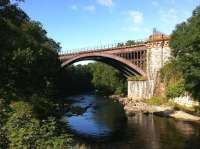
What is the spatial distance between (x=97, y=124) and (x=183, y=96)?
17.7m

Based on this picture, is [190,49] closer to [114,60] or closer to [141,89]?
[141,89]

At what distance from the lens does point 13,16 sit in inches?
1129

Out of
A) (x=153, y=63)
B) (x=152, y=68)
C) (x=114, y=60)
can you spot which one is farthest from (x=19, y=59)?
(x=114, y=60)

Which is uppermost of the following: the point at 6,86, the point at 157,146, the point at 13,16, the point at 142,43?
the point at 142,43

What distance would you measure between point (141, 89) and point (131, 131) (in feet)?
111

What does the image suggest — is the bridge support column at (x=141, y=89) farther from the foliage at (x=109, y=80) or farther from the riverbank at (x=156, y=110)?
the foliage at (x=109, y=80)

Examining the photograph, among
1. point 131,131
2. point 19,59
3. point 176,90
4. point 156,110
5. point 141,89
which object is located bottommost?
point 131,131

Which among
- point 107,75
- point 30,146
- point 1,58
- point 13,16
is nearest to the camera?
point 30,146

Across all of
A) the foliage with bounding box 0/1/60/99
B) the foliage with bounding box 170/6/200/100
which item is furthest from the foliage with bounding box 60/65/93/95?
the foliage with bounding box 170/6/200/100

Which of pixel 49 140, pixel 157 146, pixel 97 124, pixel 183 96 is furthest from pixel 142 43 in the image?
pixel 49 140

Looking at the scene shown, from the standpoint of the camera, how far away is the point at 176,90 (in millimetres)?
66938

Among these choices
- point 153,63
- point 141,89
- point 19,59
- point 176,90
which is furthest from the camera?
point 141,89

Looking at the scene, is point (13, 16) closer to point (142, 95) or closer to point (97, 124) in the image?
point (97, 124)

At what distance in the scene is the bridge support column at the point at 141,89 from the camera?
257ft
